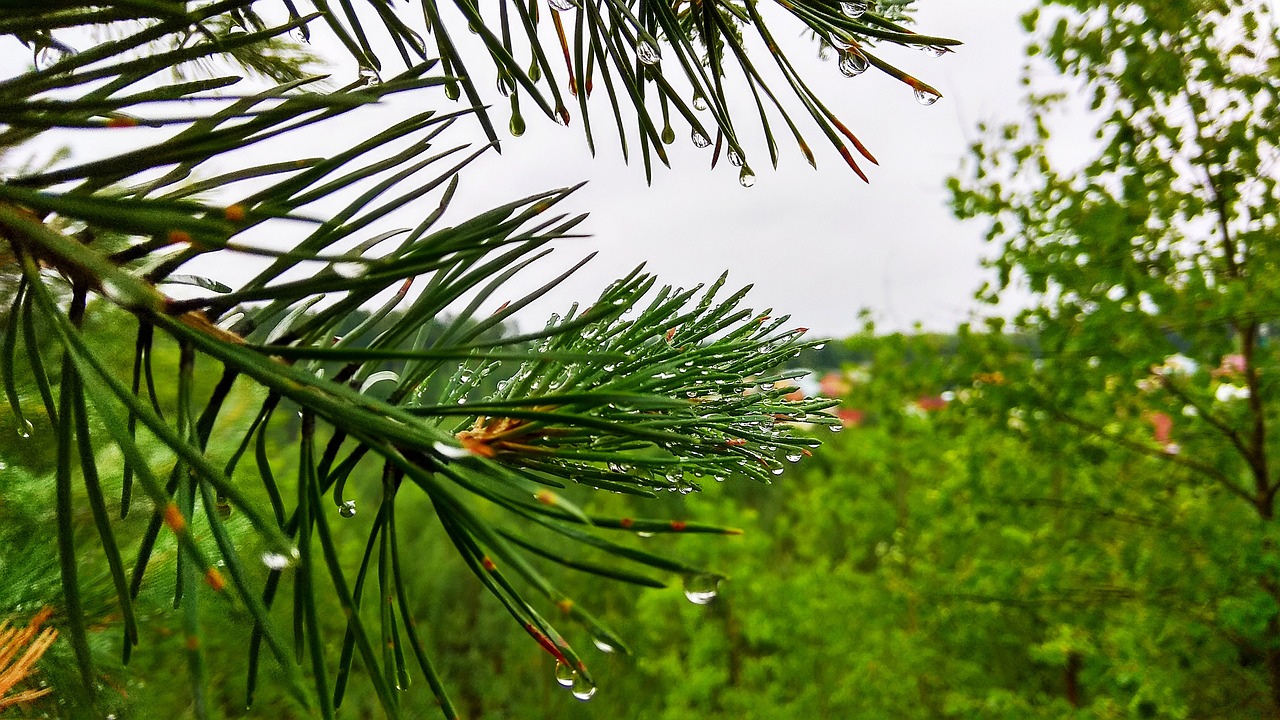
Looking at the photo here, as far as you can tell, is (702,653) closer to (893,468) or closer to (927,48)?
(893,468)

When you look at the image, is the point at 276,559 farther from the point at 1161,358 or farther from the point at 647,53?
the point at 1161,358

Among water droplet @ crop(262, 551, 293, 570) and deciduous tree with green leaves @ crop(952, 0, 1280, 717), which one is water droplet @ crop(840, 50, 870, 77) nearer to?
water droplet @ crop(262, 551, 293, 570)

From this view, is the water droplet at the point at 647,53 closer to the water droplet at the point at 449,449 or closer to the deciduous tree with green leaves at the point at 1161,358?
the water droplet at the point at 449,449

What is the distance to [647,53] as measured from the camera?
37 cm

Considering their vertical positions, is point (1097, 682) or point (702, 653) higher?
point (702, 653)

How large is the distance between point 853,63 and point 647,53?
10 centimetres

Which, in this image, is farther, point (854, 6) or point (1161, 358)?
point (1161, 358)

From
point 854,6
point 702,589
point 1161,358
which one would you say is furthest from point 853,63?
point 1161,358

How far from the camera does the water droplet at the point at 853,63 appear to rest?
0.36 meters

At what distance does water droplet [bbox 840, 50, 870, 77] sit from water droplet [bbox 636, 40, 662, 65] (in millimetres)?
92

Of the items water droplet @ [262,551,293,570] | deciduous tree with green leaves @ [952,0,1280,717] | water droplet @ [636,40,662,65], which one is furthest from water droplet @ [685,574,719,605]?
deciduous tree with green leaves @ [952,0,1280,717]

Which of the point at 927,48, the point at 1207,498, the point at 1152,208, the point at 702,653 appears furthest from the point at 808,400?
the point at 702,653

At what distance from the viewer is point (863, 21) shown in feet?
1.19

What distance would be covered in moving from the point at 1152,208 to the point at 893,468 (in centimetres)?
154
